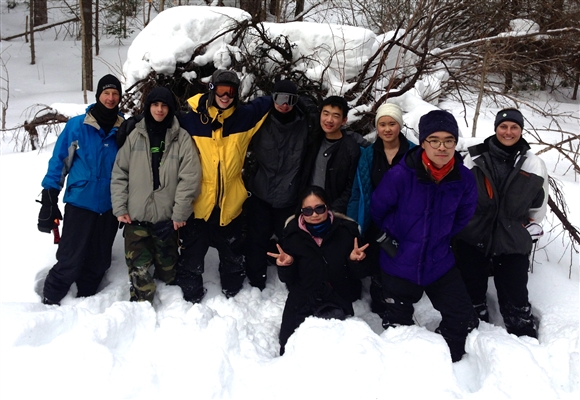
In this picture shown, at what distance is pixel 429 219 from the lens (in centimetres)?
271

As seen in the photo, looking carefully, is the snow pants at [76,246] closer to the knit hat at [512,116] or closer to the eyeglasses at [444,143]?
the eyeglasses at [444,143]

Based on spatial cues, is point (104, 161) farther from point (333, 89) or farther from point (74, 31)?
point (74, 31)

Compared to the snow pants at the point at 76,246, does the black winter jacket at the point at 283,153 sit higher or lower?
higher

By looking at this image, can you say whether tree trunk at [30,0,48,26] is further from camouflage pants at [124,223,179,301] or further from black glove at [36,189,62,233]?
camouflage pants at [124,223,179,301]

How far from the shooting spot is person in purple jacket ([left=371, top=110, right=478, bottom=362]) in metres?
2.63

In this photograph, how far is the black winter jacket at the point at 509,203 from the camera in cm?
300

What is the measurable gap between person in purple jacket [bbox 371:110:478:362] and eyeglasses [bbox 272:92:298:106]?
0.99 m

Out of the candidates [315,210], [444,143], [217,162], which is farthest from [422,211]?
[217,162]

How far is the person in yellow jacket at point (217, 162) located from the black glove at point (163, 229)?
0.56ft

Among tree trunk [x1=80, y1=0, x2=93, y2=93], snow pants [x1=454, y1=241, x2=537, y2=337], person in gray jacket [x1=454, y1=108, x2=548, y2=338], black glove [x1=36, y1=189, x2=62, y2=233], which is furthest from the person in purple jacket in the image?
tree trunk [x1=80, y1=0, x2=93, y2=93]

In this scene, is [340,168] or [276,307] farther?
[276,307]

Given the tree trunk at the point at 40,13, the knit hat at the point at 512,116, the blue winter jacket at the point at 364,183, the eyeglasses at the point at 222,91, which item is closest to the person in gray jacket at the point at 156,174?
the eyeglasses at the point at 222,91

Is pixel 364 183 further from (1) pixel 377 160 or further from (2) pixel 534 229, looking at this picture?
(2) pixel 534 229

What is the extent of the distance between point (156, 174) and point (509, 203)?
8.70ft
